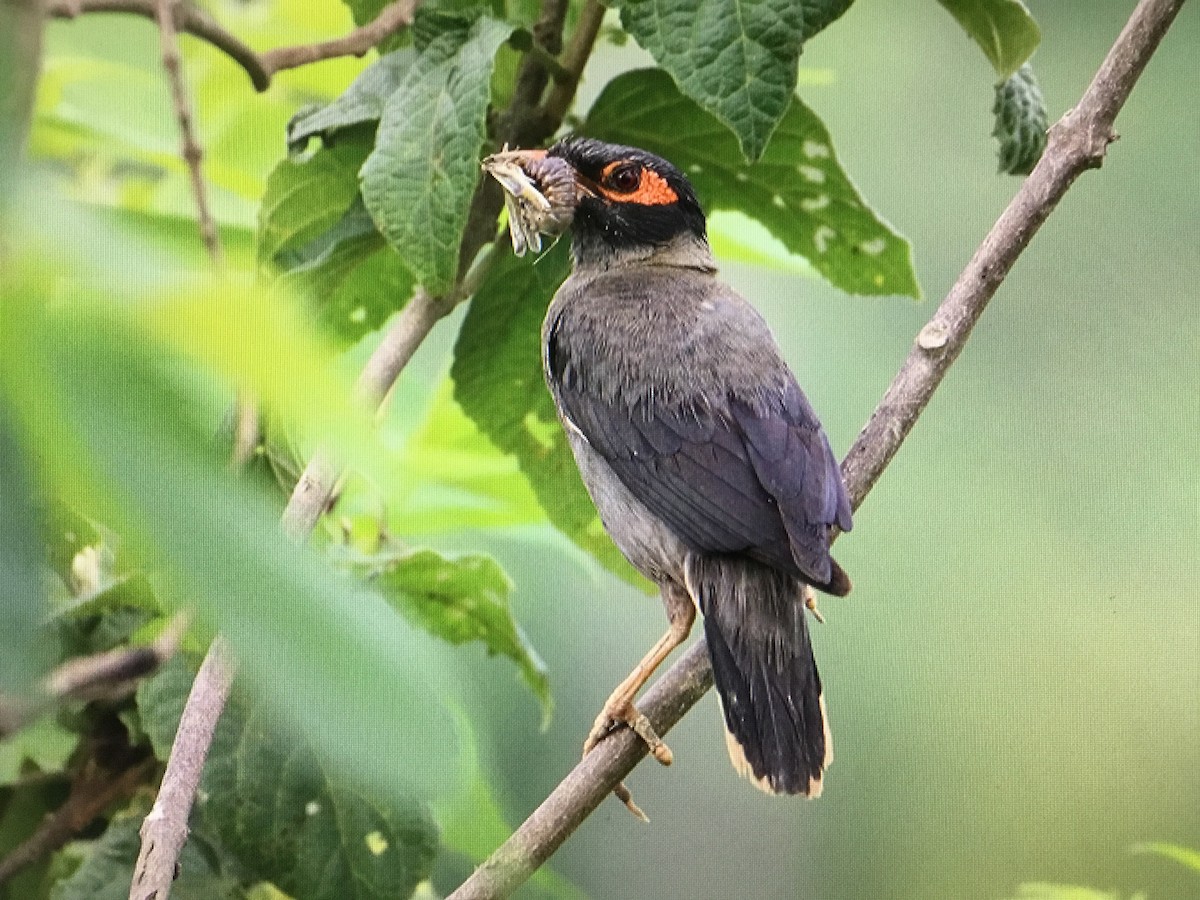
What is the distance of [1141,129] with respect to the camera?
58.9 inches

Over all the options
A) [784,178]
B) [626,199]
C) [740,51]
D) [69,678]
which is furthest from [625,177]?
[69,678]

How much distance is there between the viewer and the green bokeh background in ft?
4.56

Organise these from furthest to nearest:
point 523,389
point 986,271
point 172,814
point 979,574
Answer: point 979,574 → point 523,389 → point 986,271 → point 172,814

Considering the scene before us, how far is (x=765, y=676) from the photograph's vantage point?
3.28 ft

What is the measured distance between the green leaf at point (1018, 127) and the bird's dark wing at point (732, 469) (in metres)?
0.28

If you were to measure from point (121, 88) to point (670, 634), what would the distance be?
0.74 meters

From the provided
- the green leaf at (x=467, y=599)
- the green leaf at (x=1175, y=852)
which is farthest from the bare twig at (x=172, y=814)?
the green leaf at (x=1175, y=852)

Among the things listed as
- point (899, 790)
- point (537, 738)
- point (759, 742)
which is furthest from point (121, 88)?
point (899, 790)

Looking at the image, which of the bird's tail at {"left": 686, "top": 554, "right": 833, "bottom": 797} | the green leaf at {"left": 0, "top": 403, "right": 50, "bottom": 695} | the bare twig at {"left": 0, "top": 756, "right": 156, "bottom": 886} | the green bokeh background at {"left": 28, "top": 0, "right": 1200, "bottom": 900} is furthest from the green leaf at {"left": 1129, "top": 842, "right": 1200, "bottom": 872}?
the green leaf at {"left": 0, "top": 403, "right": 50, "bottom": 695}

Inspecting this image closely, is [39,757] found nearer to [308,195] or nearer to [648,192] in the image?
[308,195]

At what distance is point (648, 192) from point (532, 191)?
0.58 ft

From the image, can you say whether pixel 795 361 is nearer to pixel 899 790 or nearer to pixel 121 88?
pixel 899 790

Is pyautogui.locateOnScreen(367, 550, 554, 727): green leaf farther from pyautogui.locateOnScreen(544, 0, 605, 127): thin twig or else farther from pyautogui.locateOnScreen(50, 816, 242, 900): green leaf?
pyautogui.locateOnScreen(544, 0, 605, 127): thin twig

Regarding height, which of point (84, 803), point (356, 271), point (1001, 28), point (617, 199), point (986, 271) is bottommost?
point (84, 803)
